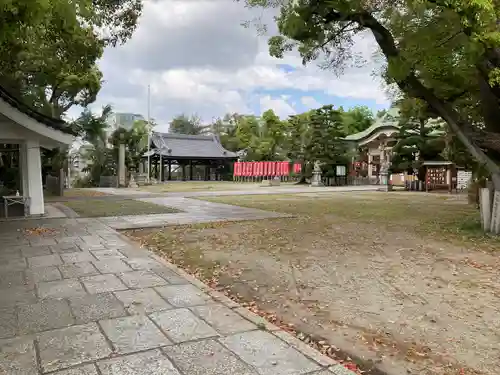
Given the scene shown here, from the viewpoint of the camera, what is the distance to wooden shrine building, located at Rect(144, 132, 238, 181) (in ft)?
127

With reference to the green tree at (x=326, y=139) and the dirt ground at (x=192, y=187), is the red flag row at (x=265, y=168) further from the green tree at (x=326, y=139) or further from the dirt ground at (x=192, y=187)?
the green tree at (x=326, y=139)

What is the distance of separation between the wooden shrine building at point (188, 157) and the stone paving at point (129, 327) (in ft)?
109

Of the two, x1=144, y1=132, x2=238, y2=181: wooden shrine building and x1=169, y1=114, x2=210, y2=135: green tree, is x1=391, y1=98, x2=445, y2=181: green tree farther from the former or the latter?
x1=169, y1=114, x2=210, y2=135: green tree

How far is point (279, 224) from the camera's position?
905cm

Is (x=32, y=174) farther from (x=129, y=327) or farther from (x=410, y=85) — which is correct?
(x=410, y=85)

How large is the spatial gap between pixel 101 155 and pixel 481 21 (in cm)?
2578

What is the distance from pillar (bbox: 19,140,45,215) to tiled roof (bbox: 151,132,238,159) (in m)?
27.9

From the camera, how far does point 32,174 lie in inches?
392

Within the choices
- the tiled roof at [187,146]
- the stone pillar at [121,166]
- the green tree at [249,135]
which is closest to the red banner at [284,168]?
the green tree at [249,135]

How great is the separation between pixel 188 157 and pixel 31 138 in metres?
29.4

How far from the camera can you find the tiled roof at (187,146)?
127 feet

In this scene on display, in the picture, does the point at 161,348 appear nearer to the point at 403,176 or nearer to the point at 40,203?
the point at 40,203

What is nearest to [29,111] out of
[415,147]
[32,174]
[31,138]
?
[31,138]

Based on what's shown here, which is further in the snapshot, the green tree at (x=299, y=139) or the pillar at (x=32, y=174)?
the green tree at (x=299, y=139)
